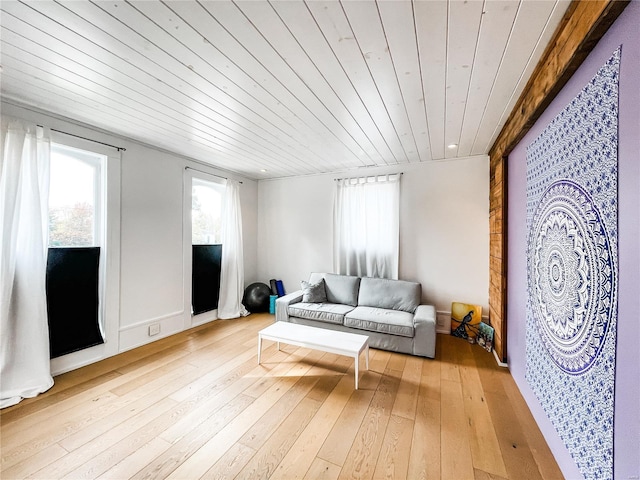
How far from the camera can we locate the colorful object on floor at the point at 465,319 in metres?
3.29

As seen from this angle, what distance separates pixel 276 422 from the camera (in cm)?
184

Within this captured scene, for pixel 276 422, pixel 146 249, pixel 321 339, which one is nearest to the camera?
pixel 276 422

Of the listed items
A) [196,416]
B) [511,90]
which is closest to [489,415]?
[196,416]

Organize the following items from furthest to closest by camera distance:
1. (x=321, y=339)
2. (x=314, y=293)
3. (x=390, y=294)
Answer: (x=314, y=293)
(x=390, y=294)
(x=321, y=339)

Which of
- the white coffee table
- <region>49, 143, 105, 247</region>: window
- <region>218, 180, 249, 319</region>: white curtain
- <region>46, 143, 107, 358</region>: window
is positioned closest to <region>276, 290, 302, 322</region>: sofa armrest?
the white coffee table

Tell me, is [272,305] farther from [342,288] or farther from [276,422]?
[276,422]

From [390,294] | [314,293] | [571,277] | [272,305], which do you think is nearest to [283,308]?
[314,293]

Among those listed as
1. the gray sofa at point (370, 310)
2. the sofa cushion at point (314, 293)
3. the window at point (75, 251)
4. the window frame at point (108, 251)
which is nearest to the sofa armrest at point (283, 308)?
the gray sofa at point (370, 310)

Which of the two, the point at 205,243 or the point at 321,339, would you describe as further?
A: the point at 205,243

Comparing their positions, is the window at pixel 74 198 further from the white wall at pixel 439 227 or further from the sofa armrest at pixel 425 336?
the sofa armrest at pixel 425 336

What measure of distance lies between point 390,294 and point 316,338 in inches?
56.3

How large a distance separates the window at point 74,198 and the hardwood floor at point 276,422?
135 centimetres

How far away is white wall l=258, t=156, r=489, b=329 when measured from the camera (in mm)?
3408

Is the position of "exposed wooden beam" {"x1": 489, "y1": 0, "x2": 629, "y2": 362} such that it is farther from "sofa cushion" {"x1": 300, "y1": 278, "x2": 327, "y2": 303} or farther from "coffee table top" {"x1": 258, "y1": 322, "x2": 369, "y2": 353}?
"sofa cushion" {"x1": 300, "y1": 278, "x2": 327, "y2": 303}
